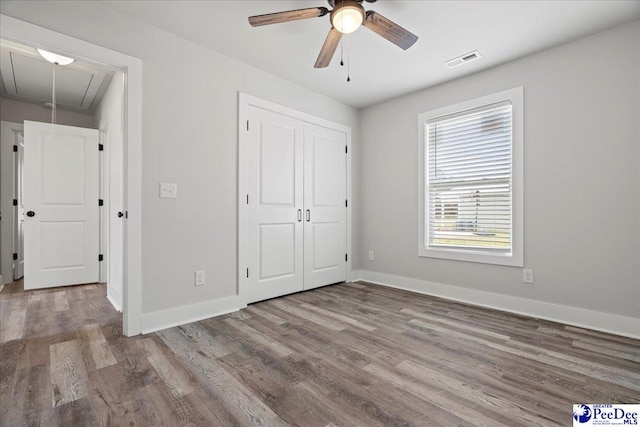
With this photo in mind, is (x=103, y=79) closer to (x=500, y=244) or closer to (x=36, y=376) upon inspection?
(x=36, y=376)

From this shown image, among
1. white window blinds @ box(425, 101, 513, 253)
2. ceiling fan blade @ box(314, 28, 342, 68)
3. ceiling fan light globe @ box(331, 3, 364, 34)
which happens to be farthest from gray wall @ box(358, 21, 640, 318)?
ceiling fan light globe @ box(331, 3, 364, 34)

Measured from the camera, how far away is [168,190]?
8.50 feet

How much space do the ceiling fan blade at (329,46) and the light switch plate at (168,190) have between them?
1624 millimetres

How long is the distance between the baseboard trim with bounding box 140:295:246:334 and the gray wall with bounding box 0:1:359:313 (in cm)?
5

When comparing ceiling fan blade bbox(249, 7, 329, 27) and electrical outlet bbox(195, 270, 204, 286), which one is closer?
ceiling fan blade bbox(249, 7, 329, 27)

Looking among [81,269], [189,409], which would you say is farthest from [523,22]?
[81,269]

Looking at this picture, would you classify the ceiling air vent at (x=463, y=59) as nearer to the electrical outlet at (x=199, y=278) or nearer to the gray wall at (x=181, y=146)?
the gray wall at (x=181, y=146)

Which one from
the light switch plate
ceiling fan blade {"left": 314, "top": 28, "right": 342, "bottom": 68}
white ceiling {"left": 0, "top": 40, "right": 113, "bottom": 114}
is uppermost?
white ceiling {"left": 0, "top": 40, "right": 113, "bottom": 114}

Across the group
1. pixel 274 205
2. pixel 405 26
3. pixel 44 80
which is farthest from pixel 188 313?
pixel 44 80

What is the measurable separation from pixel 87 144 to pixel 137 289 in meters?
3.04

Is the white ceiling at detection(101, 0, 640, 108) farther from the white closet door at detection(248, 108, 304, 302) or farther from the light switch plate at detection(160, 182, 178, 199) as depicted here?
the light switch plate at detection(160, 182, 178, 199)

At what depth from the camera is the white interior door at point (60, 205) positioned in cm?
388

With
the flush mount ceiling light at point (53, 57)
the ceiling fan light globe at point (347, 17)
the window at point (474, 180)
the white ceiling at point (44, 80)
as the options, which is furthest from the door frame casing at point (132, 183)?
the window at point (474, 180)

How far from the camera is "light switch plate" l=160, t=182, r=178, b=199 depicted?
256 cm
